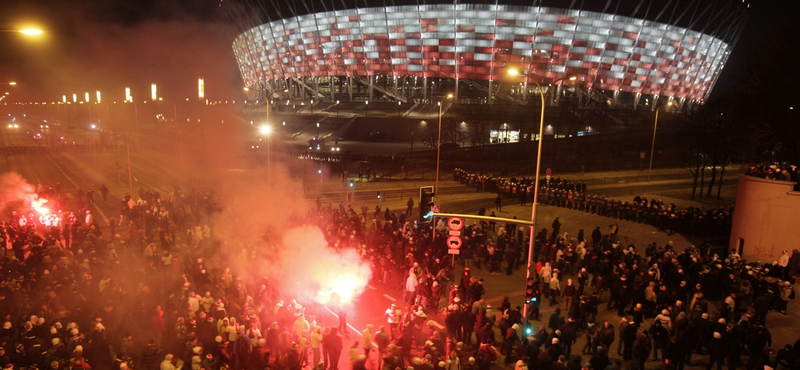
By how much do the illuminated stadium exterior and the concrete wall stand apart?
4990 cm

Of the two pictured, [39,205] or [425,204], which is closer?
[425,204]

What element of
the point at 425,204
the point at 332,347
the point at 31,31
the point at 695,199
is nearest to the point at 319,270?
the point at 425,204

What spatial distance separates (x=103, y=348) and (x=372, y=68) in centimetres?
7319

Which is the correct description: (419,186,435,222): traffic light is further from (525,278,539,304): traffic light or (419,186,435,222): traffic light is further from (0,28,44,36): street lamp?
(0,28,44,36): street lamp

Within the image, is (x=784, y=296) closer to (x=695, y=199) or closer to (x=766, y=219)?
(x=766, y=219)

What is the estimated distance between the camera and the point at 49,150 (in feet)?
156

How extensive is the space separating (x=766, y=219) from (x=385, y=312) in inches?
527

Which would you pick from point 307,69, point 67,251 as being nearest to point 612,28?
point 307,69

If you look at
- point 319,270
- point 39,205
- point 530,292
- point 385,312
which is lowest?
point 385,312

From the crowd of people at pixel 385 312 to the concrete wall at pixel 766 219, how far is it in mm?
2441

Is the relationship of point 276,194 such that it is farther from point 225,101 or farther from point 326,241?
point 225,101

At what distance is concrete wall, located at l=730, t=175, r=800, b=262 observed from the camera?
1515cm

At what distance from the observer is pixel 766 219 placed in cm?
1579

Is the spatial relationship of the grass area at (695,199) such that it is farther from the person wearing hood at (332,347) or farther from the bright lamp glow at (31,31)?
the bright lamp glow at (31,31)
